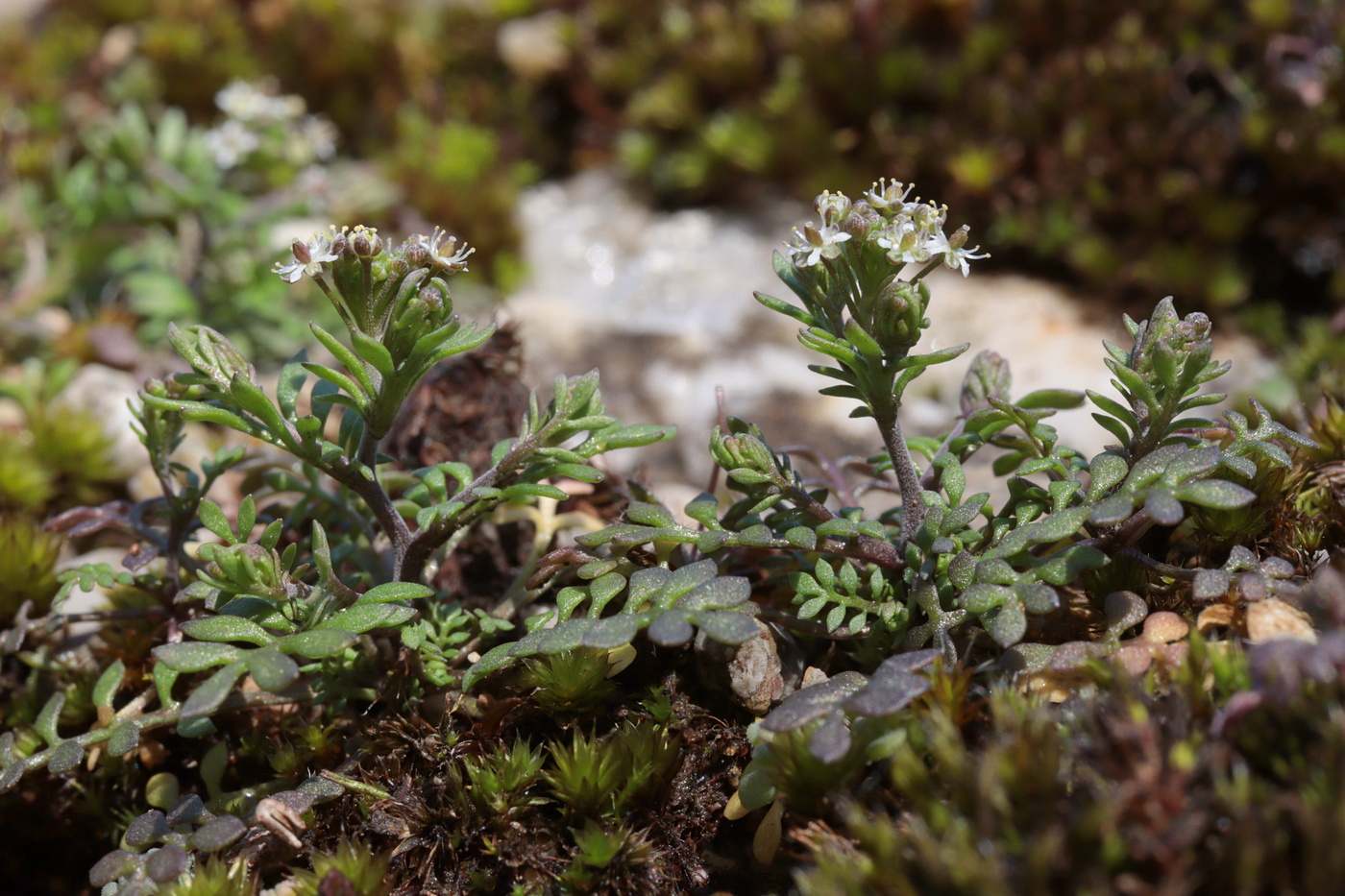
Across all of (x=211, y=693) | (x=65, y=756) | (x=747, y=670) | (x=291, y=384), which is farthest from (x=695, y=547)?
(x=65, y=756)

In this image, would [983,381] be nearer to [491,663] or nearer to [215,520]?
[491,663]

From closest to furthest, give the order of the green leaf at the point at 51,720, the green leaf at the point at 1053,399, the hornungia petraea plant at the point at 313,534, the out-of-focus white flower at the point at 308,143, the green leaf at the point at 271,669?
the green leaf at the point at 271,669
the hornungia petraea plant at the point at 313,534
the green leaf at the point at 51,720
the green leaf at the point at 1053,399
the out-of-focus white flower at the point at 308,143

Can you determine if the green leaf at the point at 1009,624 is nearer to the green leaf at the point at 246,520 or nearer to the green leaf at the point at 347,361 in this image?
the green leaf at the point at 347,361

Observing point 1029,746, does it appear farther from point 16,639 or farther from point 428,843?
point 16,639

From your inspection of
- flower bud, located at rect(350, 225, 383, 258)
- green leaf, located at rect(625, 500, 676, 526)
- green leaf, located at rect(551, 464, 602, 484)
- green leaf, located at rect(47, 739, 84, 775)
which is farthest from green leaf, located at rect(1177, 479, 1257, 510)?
green leaf, located at rect(47, 739, 84, 775)

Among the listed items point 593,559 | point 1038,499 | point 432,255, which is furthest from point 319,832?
point 1038,499

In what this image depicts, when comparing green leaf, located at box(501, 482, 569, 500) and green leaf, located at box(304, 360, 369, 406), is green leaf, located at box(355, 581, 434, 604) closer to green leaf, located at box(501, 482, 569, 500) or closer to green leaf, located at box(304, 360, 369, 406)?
green leaf, located at box(501, 482, 569, 500)

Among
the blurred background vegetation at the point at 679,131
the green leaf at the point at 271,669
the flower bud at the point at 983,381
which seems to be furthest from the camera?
the blurred background vegetation at the point at 679,131

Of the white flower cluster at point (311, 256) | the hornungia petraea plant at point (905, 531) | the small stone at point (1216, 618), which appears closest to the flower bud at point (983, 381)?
the hornungia petraea plant at point (905, 531)
